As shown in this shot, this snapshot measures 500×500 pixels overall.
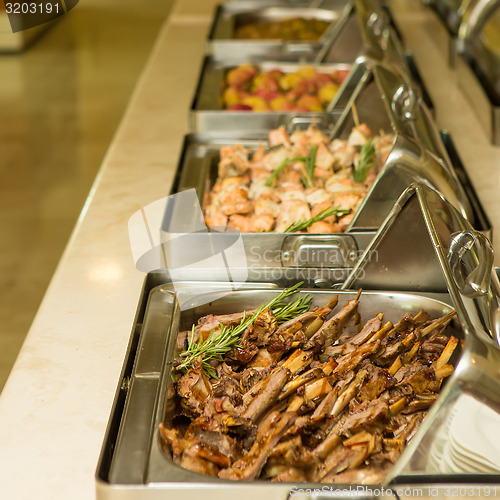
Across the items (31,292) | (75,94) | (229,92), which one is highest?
(229,92)

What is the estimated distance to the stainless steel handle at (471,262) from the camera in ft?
3.09

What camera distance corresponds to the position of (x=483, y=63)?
2.27 metres

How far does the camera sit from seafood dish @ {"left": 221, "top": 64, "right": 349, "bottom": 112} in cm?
215

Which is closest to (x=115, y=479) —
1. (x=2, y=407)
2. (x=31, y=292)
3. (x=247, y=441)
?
(x=247, y=441)

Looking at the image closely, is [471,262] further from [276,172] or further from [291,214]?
[276,172]

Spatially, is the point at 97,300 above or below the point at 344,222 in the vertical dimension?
below

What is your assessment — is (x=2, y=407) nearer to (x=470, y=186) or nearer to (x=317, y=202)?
(x=317, y=202)

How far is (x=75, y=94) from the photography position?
5078 millimetres

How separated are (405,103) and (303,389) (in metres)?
0.79

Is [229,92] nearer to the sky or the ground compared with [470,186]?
nearer to the ground

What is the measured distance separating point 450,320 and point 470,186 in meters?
0.53

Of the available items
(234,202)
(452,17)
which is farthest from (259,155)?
(452,17)

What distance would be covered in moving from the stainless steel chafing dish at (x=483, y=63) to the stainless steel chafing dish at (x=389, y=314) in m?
0.94

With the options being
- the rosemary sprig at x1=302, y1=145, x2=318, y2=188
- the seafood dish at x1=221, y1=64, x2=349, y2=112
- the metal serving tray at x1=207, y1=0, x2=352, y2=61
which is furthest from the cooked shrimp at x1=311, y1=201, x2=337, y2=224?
the metal serving tray at x1=207, y1=0, x2=352, y2=61
